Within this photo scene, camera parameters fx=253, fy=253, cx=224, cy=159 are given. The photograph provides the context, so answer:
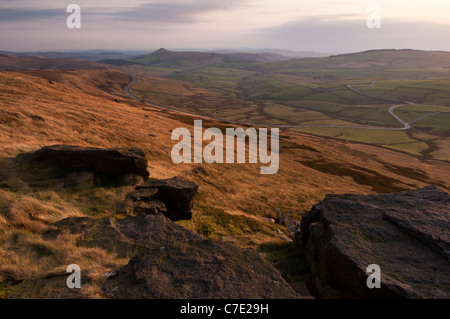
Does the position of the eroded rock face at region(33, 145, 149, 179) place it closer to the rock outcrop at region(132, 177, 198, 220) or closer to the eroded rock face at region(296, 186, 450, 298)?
the rock outcrop at region(132, 177, 198, 220)

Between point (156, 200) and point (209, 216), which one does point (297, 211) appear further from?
point (156, 200)

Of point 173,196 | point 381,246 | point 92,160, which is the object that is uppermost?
point 92,160

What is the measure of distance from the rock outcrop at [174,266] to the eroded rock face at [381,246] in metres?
3.90

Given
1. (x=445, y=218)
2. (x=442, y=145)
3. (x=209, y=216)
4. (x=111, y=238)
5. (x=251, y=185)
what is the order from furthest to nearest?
1. (x=442, y=145)
2. (x=251, y=185)
3. (x=209, y=216)
4. (x=445, y=218)
5. (x=111, y=238)

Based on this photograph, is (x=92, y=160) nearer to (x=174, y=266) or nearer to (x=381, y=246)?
(x=174, y=266)

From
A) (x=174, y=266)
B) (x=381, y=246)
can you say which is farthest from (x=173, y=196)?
(x=381, y=246)

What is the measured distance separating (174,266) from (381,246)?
35.0 feet

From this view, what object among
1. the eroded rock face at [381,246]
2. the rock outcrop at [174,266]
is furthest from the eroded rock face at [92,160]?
the eroded rock face at [381,246]

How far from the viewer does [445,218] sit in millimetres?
15609

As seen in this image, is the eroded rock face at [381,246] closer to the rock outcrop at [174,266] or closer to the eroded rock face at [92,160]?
the rock outcrop at [174,266]

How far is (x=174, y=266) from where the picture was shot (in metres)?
10.2

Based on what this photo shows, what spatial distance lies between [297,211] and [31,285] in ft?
95.5

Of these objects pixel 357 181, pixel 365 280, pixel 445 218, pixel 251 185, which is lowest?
pixel 357 181
